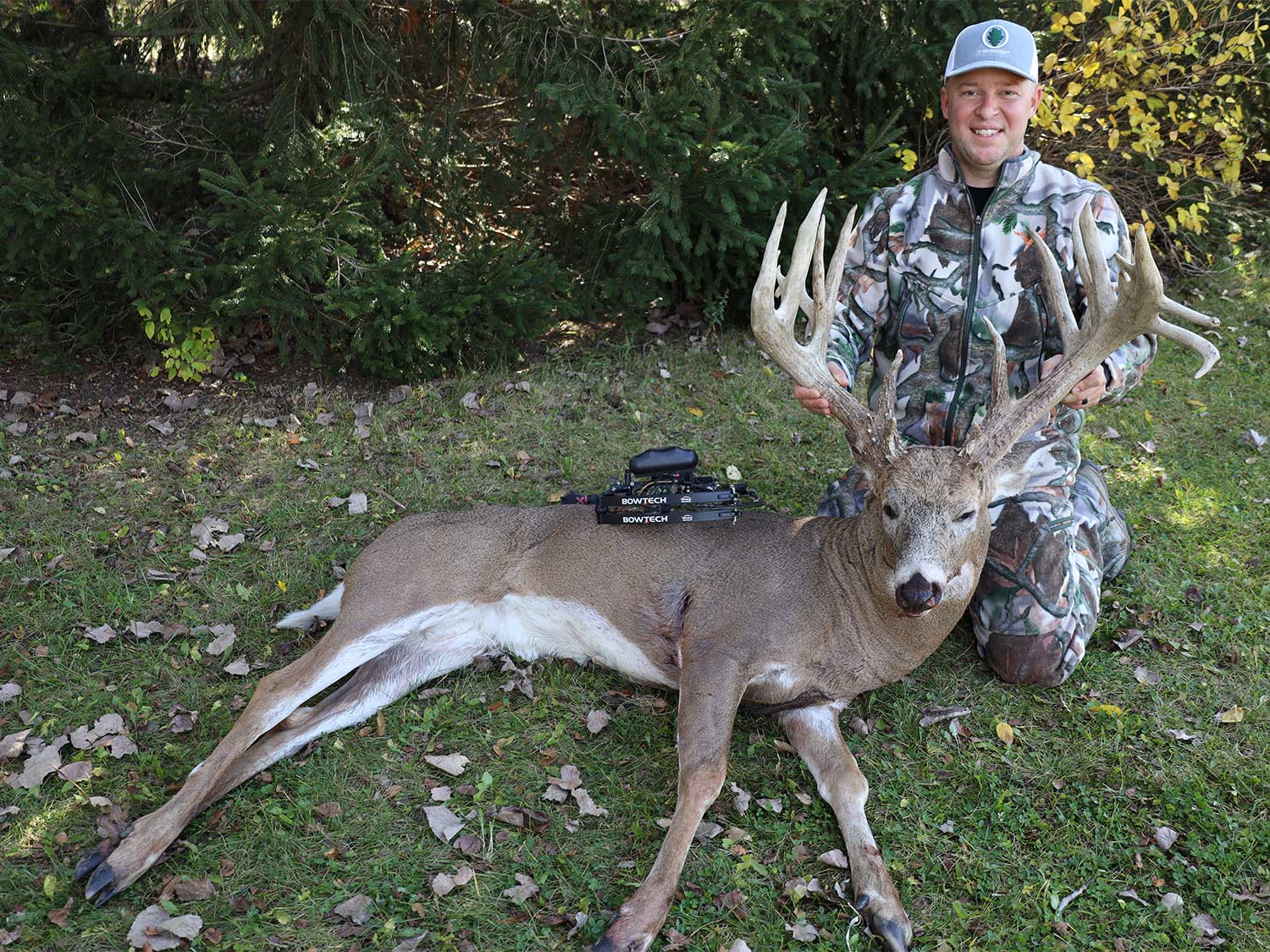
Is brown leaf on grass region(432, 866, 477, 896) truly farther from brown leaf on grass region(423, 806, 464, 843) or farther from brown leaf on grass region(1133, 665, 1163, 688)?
brown leaf on grass region(1133, 665, 1163, 688)

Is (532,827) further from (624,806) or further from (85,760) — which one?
(85,760)

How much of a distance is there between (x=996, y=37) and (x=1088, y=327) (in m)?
1.32

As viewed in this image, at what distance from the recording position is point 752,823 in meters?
3.72

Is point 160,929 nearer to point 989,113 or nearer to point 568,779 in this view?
point 568,779

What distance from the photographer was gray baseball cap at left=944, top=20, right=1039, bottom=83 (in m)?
4.23

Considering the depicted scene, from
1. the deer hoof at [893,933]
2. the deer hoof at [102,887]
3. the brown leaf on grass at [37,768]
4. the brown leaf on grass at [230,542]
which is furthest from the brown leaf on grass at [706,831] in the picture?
the brown leaf on grass at [230,542]

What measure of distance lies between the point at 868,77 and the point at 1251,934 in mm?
5519

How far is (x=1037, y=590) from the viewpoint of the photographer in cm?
430

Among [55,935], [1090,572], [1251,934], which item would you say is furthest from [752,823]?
[55,935]

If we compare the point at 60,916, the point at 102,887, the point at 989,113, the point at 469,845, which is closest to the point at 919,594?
the point at 469,845

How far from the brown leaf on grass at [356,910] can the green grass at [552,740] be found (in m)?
0.03

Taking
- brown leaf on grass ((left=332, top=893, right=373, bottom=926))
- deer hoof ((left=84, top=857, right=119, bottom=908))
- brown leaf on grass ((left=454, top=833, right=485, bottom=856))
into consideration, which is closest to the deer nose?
brown leaf on grass ((left=454, top=833, right=485, bottom=856))

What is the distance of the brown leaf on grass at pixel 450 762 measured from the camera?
394 cm

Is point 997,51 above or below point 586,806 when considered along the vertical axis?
above
